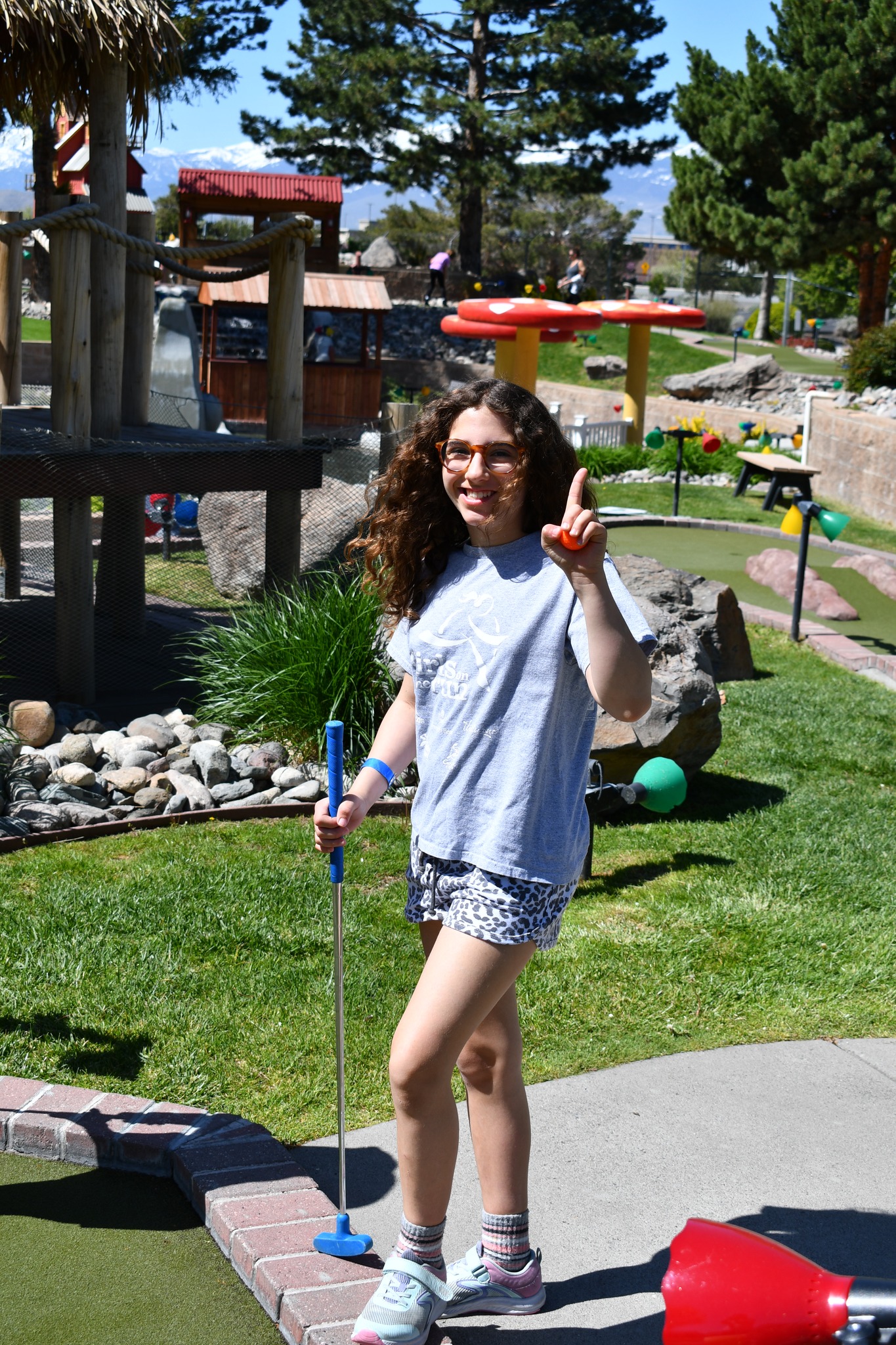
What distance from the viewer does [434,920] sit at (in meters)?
2.43

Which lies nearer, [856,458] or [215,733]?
[215,733]

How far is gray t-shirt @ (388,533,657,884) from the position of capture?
2275mm

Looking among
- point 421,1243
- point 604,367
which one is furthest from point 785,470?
point 604,367

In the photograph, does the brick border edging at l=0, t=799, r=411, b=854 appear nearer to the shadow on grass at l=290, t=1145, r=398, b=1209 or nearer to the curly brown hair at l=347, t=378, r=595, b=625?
the shadow on grass at l=290, t=1145, r=398, b=1209

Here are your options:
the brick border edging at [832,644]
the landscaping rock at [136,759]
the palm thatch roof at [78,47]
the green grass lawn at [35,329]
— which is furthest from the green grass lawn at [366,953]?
the green grass lawn at [35,329]

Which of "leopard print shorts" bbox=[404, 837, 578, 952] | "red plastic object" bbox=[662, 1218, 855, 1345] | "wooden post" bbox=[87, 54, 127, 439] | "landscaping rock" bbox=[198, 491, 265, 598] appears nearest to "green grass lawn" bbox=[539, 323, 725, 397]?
"landscaping rock" bbox=[198, 491, 265, 598]

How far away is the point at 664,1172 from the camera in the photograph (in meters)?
3.04

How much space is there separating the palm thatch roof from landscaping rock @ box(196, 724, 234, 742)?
11.9ft

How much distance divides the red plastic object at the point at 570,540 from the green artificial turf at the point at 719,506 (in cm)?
1132

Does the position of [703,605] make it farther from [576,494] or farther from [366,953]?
[576,494]

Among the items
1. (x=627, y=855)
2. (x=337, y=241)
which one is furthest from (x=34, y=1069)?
(x=337, y=241)

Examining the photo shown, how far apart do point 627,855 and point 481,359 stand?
28931 mm

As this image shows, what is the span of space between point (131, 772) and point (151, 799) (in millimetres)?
182

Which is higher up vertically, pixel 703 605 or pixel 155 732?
pixel 703 605
